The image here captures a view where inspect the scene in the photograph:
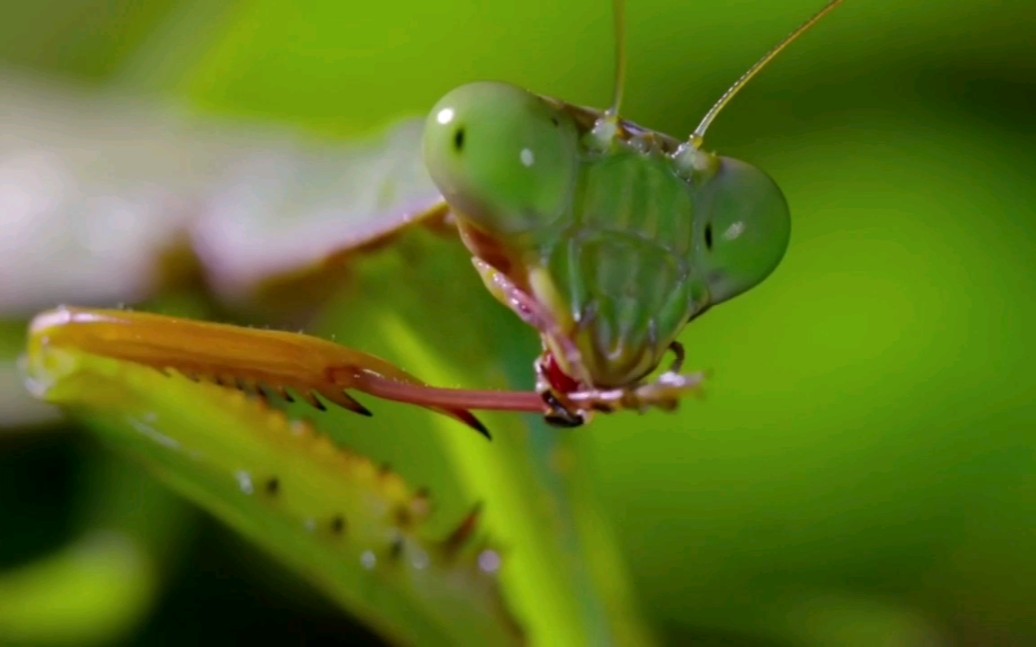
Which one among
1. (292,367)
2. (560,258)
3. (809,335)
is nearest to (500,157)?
(560,258)

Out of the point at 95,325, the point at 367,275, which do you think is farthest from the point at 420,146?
the point at 95,325

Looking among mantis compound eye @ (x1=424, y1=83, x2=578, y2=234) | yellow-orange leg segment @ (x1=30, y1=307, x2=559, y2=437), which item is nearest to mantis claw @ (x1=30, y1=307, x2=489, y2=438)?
yellow-orange leg segment @ (x1=30, y1=307, x2=559, y2=437)

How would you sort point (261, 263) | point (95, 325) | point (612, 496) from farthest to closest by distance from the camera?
1. point (612, 496)
2. point (261, 263)
3. point (95, 325)

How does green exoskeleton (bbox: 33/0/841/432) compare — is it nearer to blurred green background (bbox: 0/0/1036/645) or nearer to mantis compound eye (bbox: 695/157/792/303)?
mantis compound eye (bbox: 695/157/792/303)

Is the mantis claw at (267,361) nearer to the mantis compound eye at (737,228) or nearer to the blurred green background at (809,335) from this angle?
the mantis compound eye at (737,228)

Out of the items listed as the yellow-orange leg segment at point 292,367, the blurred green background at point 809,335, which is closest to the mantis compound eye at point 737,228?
the yellow-orange leg segment at point 292,367

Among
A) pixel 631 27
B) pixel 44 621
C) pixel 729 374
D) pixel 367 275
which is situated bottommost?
pixel 44 621

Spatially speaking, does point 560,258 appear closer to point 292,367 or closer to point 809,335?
point 292,367

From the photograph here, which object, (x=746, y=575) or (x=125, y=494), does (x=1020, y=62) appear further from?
(x=125, y=494)
